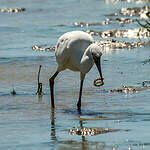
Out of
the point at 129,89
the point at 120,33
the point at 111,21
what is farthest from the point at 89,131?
the point at 111,21

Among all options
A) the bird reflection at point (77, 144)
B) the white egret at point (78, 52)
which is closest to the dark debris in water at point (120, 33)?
the white egret at point (78, 52)

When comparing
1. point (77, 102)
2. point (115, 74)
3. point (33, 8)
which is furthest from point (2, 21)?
point (77, 102)

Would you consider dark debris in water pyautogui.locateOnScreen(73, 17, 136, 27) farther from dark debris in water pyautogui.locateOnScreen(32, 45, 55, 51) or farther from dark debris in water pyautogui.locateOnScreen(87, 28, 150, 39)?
dark debris in water pyautogui.locateOnScreen(32, 45, 55, 51)

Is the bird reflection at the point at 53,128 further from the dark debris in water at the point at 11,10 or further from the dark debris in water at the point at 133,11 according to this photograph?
the dark debris in water at the point at 11,10

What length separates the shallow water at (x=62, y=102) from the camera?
7734 mm

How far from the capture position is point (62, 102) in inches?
410

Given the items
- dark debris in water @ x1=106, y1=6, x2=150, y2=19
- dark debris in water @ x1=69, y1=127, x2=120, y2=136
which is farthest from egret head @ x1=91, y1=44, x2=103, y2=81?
dark debris in water @ x1=106, y1=6, x2=150, y2=19

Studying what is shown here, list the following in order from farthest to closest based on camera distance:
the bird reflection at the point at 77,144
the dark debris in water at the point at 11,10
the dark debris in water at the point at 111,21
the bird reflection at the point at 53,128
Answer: the dark debris in water at the point at 11,10 → the dark debris in water at the point at 111,21 → the bird reflection at the point at 53,128 → the bird reflection at the point at 77,144

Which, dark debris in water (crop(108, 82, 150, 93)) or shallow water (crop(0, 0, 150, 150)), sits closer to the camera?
shallow water (crop(0, 0, 150, 150))

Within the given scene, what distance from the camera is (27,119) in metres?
9.05

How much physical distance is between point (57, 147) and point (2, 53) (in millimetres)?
7998

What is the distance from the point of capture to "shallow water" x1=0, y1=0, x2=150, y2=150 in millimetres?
7734

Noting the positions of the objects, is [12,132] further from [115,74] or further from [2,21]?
[2,21]

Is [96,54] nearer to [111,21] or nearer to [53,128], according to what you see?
[53,128]
